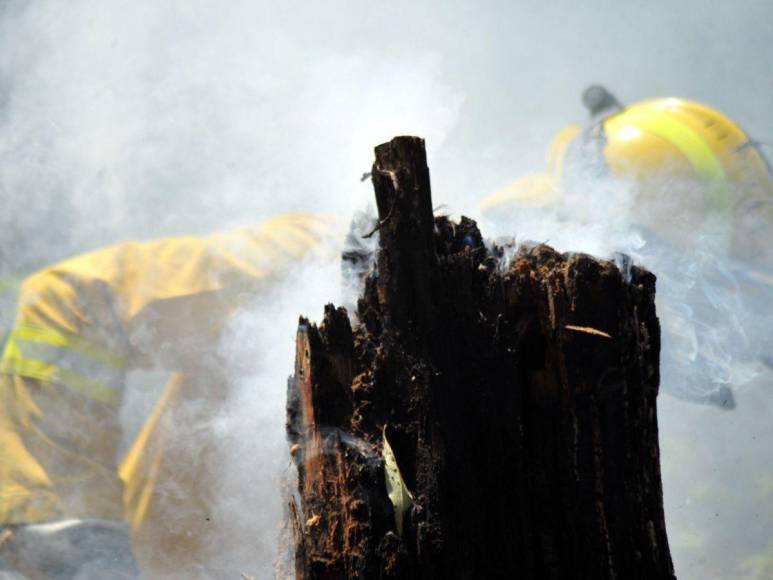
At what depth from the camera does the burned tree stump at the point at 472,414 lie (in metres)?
1.45

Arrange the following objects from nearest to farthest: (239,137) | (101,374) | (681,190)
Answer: (101,374), (681,190), (239,137)

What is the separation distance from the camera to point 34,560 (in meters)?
3.42

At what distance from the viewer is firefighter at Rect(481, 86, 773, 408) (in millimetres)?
3715

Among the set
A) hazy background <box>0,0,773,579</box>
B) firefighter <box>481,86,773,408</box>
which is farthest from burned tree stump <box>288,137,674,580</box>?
hazy background <box>0,0,773,579</box>

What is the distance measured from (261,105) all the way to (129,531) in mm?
2337

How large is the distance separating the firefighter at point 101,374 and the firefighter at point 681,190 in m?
1.15

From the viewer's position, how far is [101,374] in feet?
12.1

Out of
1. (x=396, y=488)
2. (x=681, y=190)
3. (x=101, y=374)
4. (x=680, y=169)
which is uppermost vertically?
(x=680, y=169)

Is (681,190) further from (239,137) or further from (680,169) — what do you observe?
(239,137)

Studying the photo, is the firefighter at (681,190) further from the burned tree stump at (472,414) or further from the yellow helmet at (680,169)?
the burned tree stump at (472,414)

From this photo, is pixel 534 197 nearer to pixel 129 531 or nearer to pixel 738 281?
pixel 738 281

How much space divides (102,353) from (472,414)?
2.56 m

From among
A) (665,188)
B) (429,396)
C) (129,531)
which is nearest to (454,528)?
(429,396)

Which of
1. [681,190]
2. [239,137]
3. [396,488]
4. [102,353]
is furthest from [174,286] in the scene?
[396,488]
